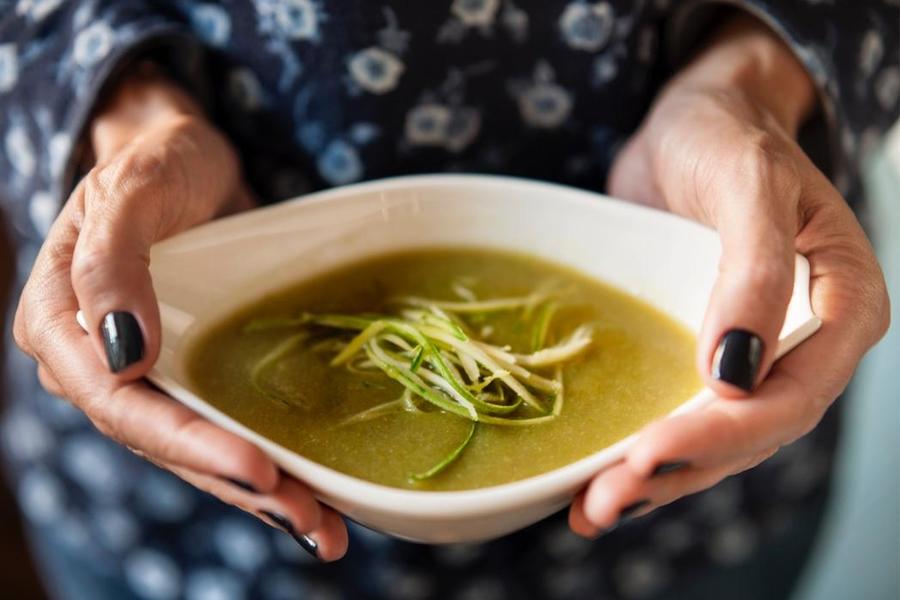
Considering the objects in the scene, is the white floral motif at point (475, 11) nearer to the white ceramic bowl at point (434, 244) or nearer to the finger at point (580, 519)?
the white ceramic bowl at point (434, 244)

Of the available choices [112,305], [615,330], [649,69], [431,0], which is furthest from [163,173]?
[649,69]

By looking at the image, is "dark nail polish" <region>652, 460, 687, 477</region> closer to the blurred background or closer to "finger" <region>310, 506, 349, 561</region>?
"finger" <region>310, 506, 349, 561</region>

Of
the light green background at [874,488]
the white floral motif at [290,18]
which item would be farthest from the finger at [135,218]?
the light green background at [874,488]

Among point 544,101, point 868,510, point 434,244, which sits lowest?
point 868,510

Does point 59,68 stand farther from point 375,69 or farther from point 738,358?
point 738,358

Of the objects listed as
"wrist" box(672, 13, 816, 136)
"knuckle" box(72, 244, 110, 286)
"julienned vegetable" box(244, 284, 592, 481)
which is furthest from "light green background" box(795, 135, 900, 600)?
"knuckle" box(72, 244, 110, 286)

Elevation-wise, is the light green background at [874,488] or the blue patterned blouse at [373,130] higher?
the blue patterned blouse at [373,130]

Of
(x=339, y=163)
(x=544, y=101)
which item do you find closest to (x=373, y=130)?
(x=339, y=163)
